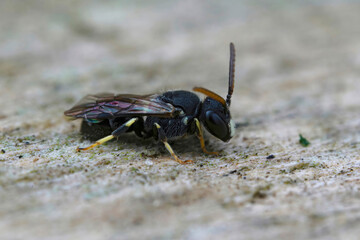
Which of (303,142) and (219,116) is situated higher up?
(219,116)

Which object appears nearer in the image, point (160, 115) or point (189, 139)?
point (160, 115)

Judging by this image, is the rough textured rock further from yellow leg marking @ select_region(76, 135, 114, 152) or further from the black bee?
the black bee

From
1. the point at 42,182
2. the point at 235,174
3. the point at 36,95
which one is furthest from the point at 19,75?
the point at 235,174

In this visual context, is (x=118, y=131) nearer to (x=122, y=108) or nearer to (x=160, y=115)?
(x=122, y=108)

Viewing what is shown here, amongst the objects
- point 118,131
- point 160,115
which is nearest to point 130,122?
point 118,131

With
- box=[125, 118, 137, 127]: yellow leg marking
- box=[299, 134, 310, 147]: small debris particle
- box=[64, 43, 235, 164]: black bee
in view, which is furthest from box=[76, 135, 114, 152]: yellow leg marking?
box=[299, 134, 310, 147]: small debris particle

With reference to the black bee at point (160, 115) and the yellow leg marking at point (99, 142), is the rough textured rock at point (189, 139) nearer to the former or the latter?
the yellow leg marking at point (99, 142)

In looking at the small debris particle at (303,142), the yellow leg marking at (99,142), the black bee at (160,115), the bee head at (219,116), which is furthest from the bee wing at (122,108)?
the small debris particle at (303,142)
